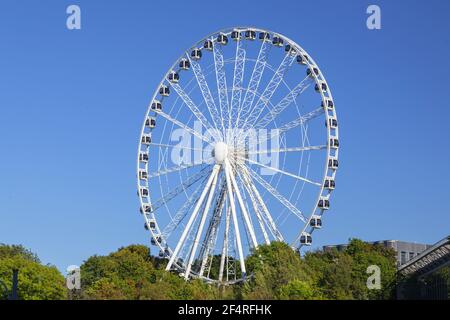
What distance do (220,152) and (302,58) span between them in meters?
11.1

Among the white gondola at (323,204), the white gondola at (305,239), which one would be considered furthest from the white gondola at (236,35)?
the white gondola at (305,239)

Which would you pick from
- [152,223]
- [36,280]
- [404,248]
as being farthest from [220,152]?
[404,248]

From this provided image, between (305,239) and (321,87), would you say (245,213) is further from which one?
(321,87)

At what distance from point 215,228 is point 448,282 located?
22180 mm

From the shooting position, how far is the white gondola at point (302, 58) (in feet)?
289

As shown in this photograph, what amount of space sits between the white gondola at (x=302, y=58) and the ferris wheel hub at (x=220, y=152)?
1000 cm

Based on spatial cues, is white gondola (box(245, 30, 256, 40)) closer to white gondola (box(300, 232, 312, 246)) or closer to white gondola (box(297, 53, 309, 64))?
white gondola (box(297, 53, 309, 64))

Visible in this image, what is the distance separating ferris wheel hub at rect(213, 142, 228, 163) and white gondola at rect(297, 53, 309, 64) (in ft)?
32.8

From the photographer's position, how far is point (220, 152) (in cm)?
8800

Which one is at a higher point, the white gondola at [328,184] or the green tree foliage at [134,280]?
the white gondola at [328,184]

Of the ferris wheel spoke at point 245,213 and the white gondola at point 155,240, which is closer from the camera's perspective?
the ferris wheel spoke at point 245,213

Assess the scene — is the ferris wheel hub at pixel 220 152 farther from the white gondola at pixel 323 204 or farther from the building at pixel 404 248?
the building at pixel 404 248

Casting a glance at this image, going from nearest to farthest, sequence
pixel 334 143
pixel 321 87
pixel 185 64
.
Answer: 1. pixel 334 143
2. pixel 321 87
3. pixel 185 64
